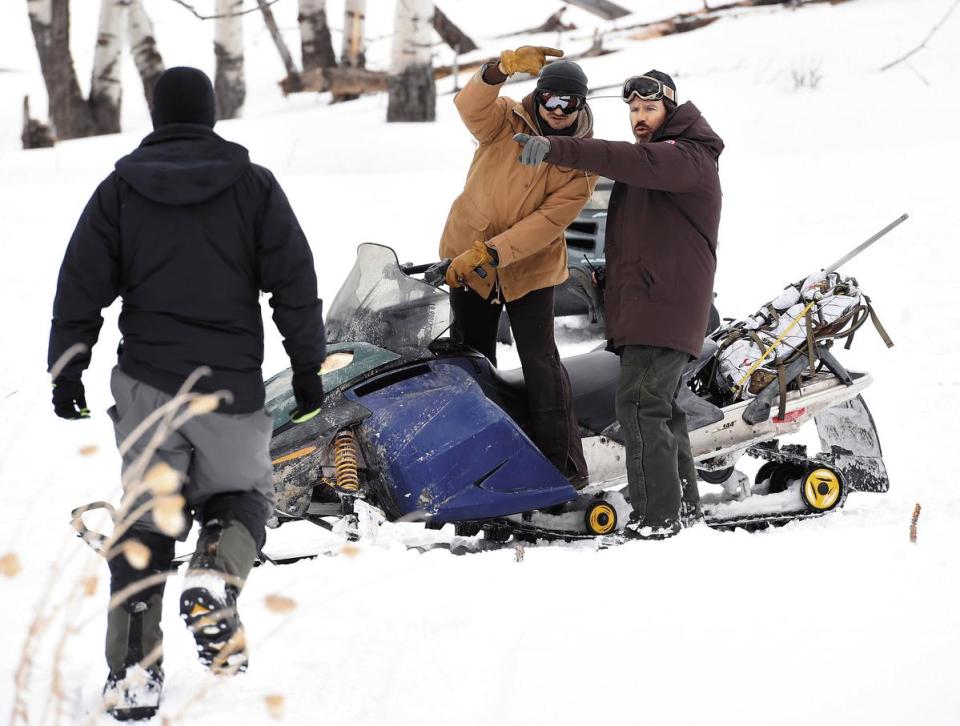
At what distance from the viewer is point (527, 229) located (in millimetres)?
4066

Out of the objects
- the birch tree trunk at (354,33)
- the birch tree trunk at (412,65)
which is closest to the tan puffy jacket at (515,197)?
the birch tree trunk at (412,65)

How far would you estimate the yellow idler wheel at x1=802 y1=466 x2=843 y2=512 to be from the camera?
15.4 feet

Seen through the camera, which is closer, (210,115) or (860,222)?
(210,115)

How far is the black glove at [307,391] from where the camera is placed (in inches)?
120

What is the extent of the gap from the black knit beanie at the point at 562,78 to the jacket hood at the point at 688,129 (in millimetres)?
326

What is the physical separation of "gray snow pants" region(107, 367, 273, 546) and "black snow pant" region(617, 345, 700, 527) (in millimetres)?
1551

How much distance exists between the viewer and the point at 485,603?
343cm

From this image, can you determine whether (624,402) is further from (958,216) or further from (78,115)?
(78,115)

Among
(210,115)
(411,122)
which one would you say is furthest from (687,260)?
(411,122)

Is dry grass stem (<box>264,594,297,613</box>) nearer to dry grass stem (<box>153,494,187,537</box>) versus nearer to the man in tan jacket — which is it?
dry grass stem (<box>153,494,187,537</box>)

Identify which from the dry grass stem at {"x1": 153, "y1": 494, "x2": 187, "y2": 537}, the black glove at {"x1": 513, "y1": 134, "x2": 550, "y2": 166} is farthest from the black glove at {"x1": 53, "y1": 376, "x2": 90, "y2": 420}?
the black glove at {"x1": 513, "y1": 134, "x2": 550, "y2": 166}

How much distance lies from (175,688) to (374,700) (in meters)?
0.52

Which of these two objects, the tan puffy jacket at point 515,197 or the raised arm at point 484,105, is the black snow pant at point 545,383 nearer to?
the tan puffy jacket at point 515,197

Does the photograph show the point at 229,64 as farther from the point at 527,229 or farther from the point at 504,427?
the point at 504,427
